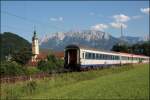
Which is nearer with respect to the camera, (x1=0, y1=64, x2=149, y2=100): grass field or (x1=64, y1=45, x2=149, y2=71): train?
(x1=0, y1=64, x2=149, y2=100): grass field

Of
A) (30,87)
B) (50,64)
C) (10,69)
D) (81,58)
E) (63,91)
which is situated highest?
(81,58)

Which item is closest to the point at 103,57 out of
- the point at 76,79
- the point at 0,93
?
the point at 76,79

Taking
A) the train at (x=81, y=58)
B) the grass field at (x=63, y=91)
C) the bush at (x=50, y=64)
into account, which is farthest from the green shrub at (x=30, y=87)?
the bush at (x=50, y=64)

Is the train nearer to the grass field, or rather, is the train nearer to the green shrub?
the grass field

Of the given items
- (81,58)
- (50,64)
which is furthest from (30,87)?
(50,64)

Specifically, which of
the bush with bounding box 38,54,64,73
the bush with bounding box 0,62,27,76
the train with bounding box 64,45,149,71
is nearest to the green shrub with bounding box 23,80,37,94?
the bush with bounding box 0,62,27,76

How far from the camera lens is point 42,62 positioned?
43906 millimetres

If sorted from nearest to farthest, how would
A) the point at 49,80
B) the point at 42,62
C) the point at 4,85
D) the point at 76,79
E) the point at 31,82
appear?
the point at 4,85, the point at 31,82, the point at 49,80, the point at 76,79, the point at 42,62

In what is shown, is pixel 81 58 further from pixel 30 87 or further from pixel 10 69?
pixel 30 87

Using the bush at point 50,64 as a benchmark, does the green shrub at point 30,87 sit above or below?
below

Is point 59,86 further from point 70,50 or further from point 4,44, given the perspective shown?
point 4,44

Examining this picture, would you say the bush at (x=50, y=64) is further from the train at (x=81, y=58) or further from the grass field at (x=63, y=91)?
the grass field at (x=63, y=91)

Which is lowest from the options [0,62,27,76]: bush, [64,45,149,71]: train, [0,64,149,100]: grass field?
[0,64,149,100]: grass field

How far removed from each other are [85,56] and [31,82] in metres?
17.9
